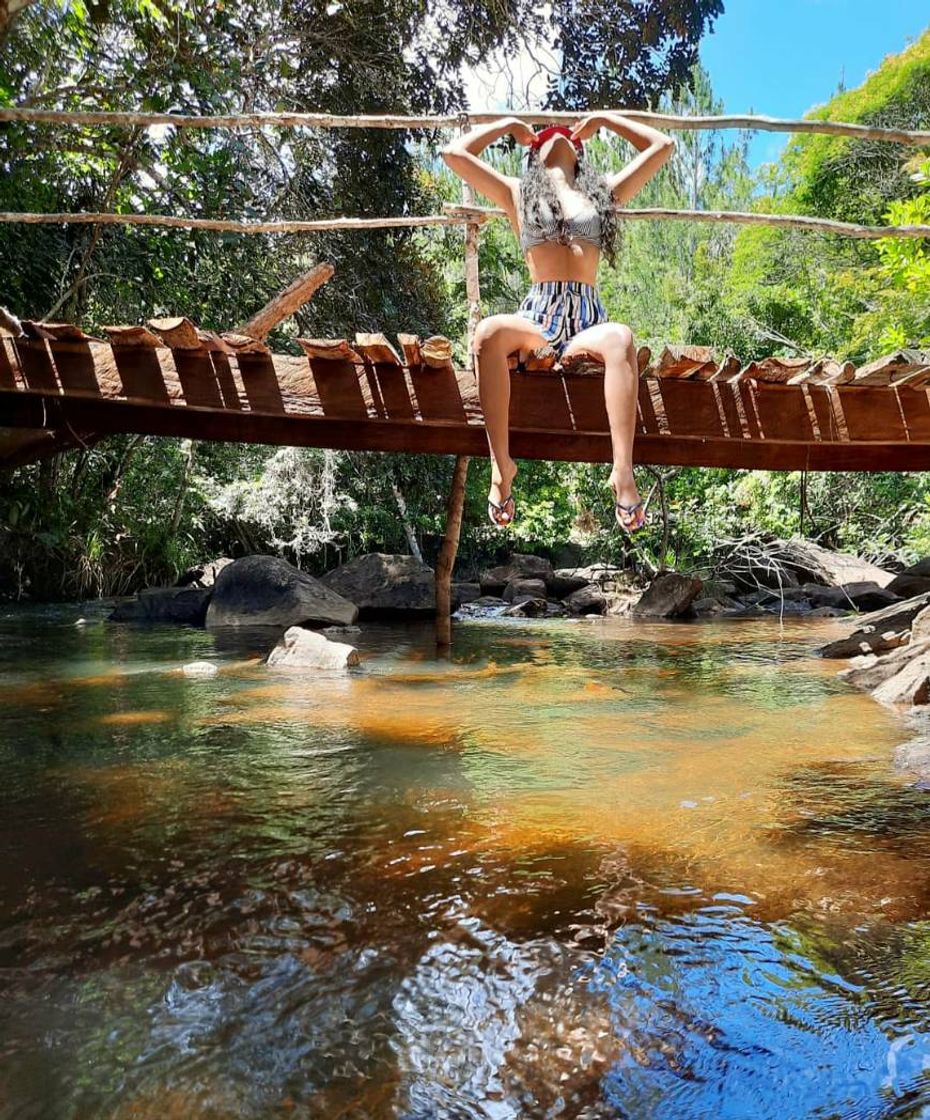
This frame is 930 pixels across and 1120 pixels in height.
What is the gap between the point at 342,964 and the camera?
180 cm

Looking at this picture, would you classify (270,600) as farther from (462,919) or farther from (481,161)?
(462,919)

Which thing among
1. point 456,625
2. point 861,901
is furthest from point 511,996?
point 456,625

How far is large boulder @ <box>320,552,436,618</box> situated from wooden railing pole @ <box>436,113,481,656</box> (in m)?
2.53

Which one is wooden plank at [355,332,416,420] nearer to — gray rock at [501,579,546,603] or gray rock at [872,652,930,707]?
gray rock at [872,652,930,707]

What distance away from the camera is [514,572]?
42.0 ft

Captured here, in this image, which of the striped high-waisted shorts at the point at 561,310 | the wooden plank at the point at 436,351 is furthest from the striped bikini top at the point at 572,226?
the wooden plank at the point at 436,351

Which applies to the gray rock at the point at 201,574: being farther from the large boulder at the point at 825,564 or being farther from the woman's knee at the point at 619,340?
the woman's knee at the point at 619,340

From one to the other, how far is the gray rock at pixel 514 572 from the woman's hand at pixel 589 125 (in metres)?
8.81

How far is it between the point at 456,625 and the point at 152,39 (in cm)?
545

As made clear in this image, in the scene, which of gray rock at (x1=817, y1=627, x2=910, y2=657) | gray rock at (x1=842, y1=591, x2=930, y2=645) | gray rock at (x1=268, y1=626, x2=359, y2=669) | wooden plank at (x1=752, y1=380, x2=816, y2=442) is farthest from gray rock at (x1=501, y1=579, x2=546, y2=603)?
wooden plank at (x1=752, y1=380, x2=816, y2=442)

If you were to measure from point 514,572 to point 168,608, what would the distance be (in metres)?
5.28

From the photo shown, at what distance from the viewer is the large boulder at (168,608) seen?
344 inches

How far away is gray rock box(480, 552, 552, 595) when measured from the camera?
12.1 m

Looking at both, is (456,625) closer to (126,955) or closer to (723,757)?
(723,757)
